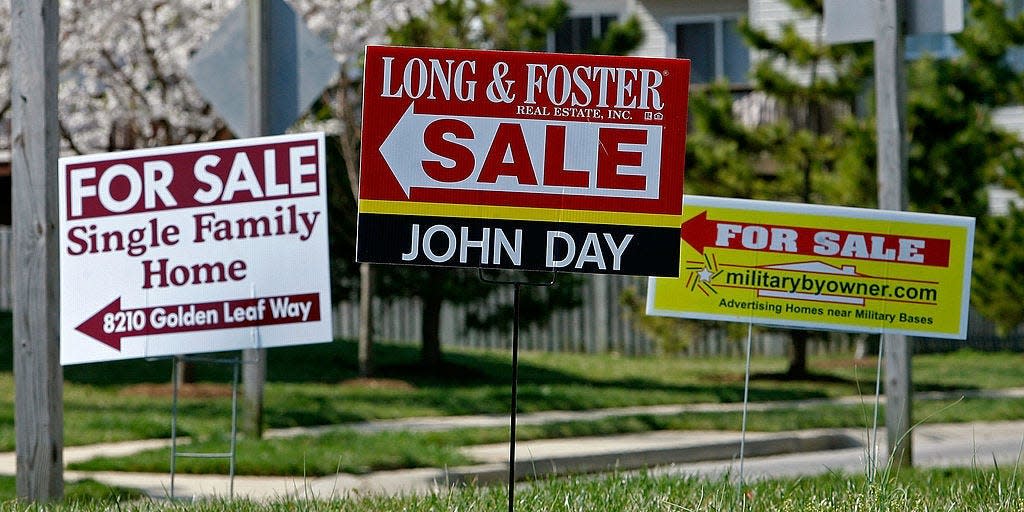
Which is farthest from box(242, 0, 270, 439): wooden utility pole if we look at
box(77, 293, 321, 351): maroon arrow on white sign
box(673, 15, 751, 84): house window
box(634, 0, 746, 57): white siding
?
box(673, 15, 751, 84): house window

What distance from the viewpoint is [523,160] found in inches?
198

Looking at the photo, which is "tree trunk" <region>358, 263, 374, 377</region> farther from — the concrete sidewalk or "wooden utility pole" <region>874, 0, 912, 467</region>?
"wooden utility pole" <region>874, 0, 912, 467</region>

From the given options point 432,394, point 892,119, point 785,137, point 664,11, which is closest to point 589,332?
point 785,137

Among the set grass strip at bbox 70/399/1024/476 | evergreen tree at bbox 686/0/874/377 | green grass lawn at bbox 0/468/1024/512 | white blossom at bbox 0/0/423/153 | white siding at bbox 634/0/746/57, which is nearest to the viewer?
green grass lawn at bbox 0/468/1024/512

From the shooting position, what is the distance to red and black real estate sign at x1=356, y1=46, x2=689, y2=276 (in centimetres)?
499

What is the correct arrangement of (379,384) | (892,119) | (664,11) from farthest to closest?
(664,11) → (379,384) → (892,119)

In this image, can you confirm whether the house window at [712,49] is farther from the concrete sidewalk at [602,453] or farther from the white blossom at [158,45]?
the concrete sidewalk at [602,453]

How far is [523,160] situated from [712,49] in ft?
75.1

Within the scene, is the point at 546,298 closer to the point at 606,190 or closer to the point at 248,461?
the point at 248,461

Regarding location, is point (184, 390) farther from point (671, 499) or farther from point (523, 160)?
point (523, 160)

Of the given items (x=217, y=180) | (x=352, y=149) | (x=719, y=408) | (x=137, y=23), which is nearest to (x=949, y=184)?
(x=719, y=408)

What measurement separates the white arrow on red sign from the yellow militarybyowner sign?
3.30 ft

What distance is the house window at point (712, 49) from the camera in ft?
88.0

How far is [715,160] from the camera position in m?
18.0
